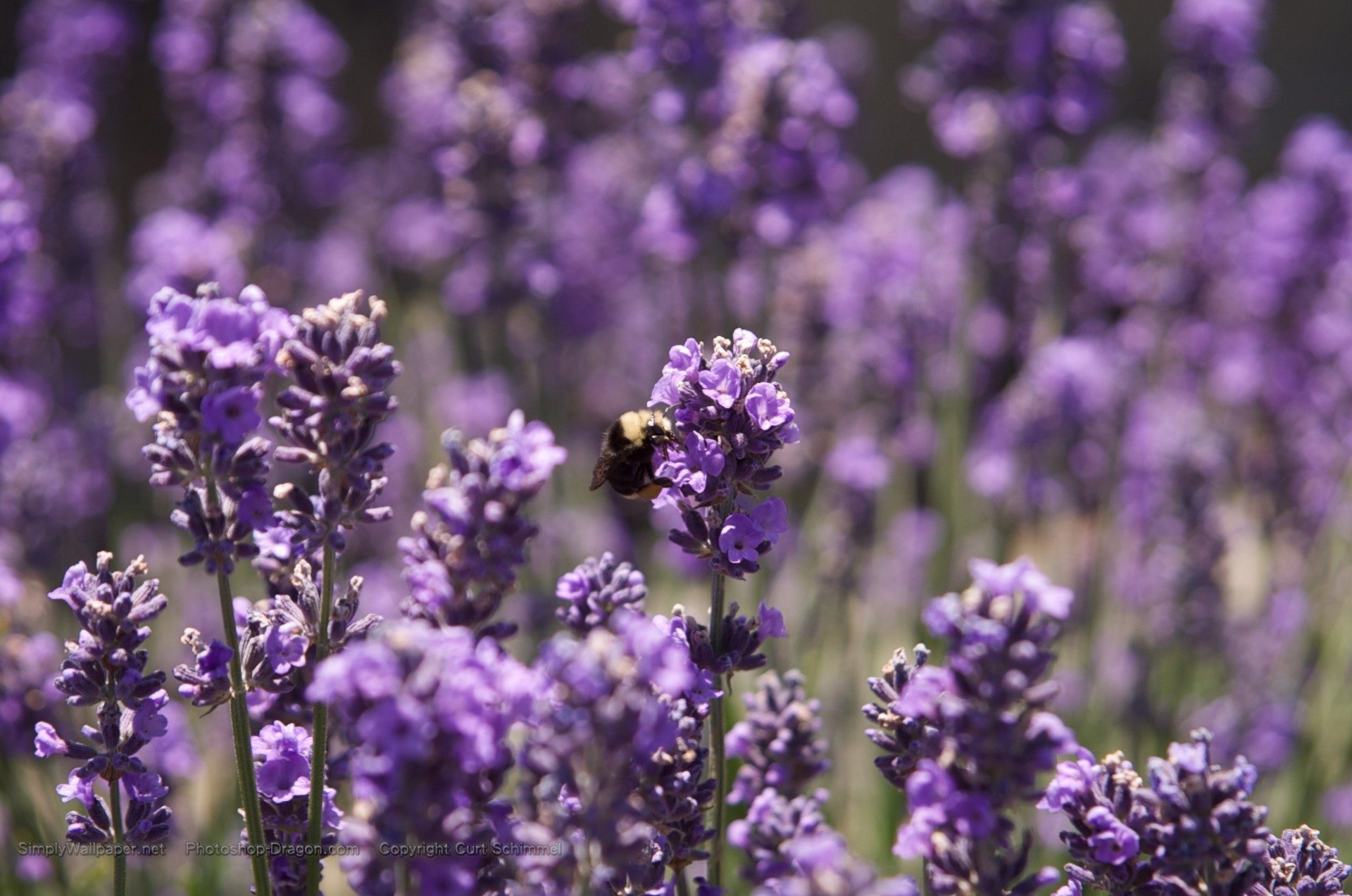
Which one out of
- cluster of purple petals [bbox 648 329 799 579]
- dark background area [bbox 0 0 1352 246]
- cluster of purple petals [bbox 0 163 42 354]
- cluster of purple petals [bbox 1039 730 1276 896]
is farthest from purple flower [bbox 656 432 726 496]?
dark background area [bbox 0 0 1352 246]

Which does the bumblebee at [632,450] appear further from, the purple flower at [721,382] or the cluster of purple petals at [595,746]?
the cluster of purple petals at [595,746]

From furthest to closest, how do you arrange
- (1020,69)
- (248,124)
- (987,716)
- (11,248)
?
1. (248,124)
2. (1020,69)
3. (11,248)
4. (987,716)

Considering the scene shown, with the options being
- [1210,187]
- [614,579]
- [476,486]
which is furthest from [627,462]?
[1210,187]

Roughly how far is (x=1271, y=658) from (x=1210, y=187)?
1.84 metres

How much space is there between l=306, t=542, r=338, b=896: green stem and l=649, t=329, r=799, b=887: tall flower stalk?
0.48 metres

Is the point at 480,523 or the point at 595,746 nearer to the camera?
the point at 595,746

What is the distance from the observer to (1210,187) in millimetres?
4465

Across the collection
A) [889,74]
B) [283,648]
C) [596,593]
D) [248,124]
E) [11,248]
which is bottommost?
[283,648]

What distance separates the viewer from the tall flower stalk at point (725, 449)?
5.25 feet

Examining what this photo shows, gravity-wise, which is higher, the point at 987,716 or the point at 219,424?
the point at 219,424

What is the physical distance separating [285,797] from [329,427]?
546 mm

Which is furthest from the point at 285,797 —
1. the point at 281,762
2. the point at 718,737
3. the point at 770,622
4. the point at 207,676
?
the point at 770,622

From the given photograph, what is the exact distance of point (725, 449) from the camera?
1.66 metres

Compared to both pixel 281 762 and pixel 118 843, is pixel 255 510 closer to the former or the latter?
pixel 281 762
